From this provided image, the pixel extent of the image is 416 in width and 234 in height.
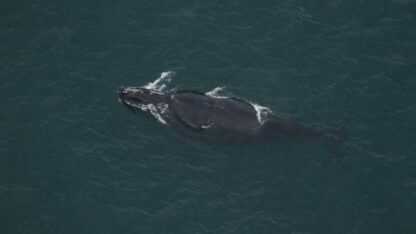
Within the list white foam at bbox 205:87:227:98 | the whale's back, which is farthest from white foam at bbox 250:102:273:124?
white foam at bbox 205:87:227:98

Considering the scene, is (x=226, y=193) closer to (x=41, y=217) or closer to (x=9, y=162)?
(x=41, y=217)

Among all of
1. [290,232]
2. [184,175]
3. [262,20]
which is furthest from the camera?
[262,20]

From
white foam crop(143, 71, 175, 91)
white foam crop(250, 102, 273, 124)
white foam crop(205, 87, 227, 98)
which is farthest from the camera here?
white foam crop(143, 71, 175, 91)

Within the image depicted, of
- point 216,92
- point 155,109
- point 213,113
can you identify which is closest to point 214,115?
point 213,113

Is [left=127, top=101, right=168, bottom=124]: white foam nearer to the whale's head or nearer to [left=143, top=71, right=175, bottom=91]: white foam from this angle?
the whale's head

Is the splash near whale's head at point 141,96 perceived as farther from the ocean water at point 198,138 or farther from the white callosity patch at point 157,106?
the ocean water at point 198,138

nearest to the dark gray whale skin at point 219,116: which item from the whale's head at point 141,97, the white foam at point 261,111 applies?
the whale's head at point 141,97

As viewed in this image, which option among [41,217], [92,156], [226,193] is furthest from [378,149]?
[41,217]
